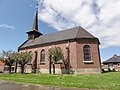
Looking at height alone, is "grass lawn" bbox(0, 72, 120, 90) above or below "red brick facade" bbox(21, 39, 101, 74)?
below

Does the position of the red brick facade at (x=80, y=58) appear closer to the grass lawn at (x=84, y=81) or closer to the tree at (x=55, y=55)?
the tree at (x=55, y=55)

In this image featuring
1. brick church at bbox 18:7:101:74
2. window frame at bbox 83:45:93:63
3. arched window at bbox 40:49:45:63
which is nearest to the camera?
brick church at bbox 18:7:101:74

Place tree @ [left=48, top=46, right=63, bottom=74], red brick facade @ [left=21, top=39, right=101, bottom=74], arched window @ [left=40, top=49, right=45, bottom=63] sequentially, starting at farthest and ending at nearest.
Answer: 1. arched window @ [left=40, top=49, right=45, bottom=63]
2. tree @ [left=48, top=46, right=63, bottom=74]
3. red brick facade @ [left=21, top=39, right=101, bottom=74]

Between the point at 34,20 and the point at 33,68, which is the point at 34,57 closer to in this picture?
the point at 33,68

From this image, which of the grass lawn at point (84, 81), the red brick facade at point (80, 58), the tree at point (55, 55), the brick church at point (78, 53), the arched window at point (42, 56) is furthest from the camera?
the arched window at point (42, 56)

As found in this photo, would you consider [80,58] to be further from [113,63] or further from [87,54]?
[113,63]

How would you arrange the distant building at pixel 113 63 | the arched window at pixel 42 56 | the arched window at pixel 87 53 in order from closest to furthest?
the arched window at pixel 87 53 → the arched window at pixel 42 56 → the distant building at pixel 113 63

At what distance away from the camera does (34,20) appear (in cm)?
4372

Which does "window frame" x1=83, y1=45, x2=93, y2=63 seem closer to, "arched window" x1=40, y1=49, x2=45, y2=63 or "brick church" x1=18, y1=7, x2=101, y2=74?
"brick church" x1=18, y1=7, x2=101, y2=74

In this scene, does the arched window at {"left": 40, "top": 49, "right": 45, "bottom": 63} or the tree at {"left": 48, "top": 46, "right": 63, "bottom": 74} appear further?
the arched window at {"left": 40, "top": 49, "right": 45, "bottom": 63}

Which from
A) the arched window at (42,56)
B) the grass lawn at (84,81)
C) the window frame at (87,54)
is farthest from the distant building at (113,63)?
the grass lawn at (84,81)

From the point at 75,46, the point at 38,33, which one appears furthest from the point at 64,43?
the point at 38,33

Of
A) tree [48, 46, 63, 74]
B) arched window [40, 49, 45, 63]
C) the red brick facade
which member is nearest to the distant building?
the red brick facade

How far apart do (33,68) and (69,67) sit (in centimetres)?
1074
